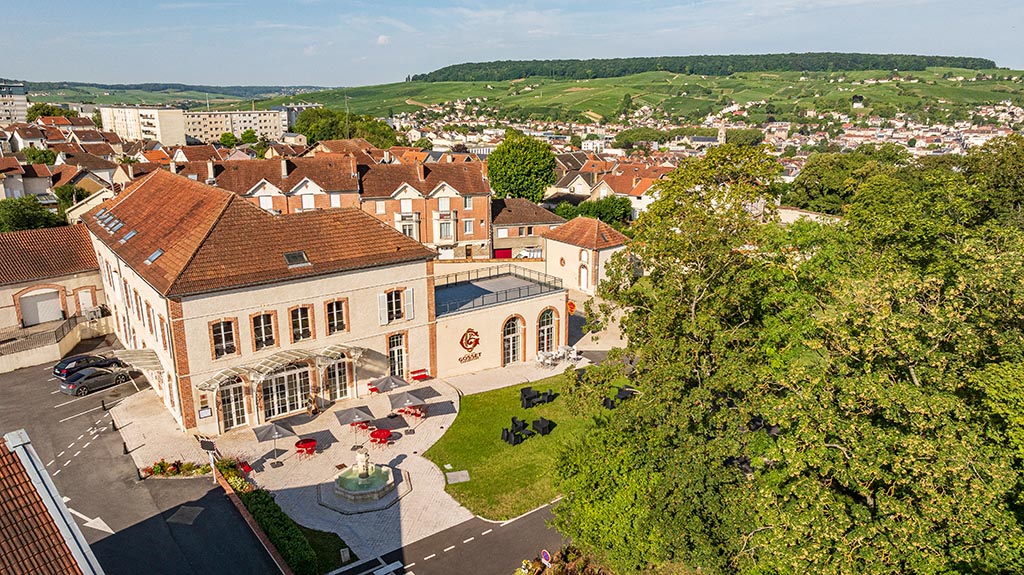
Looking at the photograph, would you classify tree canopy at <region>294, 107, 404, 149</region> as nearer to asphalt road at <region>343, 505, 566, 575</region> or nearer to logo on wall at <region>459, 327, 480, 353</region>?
logo on wall at <region>459, 327, 480, 353</region>

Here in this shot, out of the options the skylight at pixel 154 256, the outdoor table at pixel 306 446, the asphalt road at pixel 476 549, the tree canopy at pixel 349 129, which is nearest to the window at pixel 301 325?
the outdoor table at pixel 306 446

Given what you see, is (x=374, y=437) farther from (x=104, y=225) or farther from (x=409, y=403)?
(x=104, y=225)

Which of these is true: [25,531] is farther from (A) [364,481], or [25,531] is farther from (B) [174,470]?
(A) [364,481]

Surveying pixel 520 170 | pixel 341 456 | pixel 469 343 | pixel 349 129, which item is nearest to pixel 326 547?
pixel 341 456

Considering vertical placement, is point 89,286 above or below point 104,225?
below

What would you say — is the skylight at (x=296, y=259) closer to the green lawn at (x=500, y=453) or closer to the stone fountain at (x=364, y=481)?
the stone fountain at (x=364, y=481)

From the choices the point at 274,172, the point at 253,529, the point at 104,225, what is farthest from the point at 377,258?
the point at 274,172
